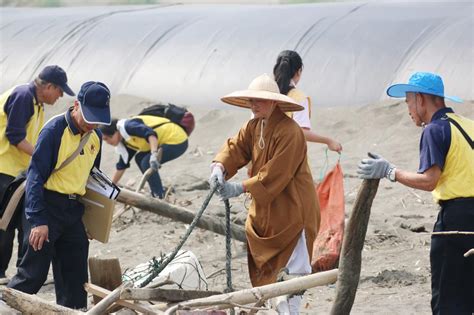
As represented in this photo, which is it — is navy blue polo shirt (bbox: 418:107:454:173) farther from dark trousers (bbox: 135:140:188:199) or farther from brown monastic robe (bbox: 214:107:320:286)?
dark trousers (bbox: 135:140:188:199)

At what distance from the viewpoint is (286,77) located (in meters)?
7.86

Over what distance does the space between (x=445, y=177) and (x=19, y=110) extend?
3.40 meters

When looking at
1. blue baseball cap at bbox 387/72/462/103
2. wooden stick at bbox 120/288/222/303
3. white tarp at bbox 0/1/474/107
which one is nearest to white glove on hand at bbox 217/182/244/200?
wooden stick at bbox 120/288/222/303

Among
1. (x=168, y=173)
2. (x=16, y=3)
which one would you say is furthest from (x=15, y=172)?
(x=16, y=3)

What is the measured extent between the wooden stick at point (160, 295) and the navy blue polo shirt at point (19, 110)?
8.94 feet

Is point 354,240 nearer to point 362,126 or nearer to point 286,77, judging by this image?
point 286,77

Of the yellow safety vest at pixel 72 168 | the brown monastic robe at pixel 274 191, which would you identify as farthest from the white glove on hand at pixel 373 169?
the yellow safety vest at pixel 72 168

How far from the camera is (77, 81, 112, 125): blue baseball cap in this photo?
255 inches

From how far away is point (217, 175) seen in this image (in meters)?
6.64

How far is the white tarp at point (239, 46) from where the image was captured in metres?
15.0

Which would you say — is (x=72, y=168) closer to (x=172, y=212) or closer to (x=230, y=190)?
(x=230, y=190)

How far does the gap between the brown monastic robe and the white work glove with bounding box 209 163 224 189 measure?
0.05 m

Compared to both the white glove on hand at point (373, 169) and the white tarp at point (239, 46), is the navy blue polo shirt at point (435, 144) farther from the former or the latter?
the white tarp at point (239, 46)

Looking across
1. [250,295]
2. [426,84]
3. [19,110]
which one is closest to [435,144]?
[426,84]
